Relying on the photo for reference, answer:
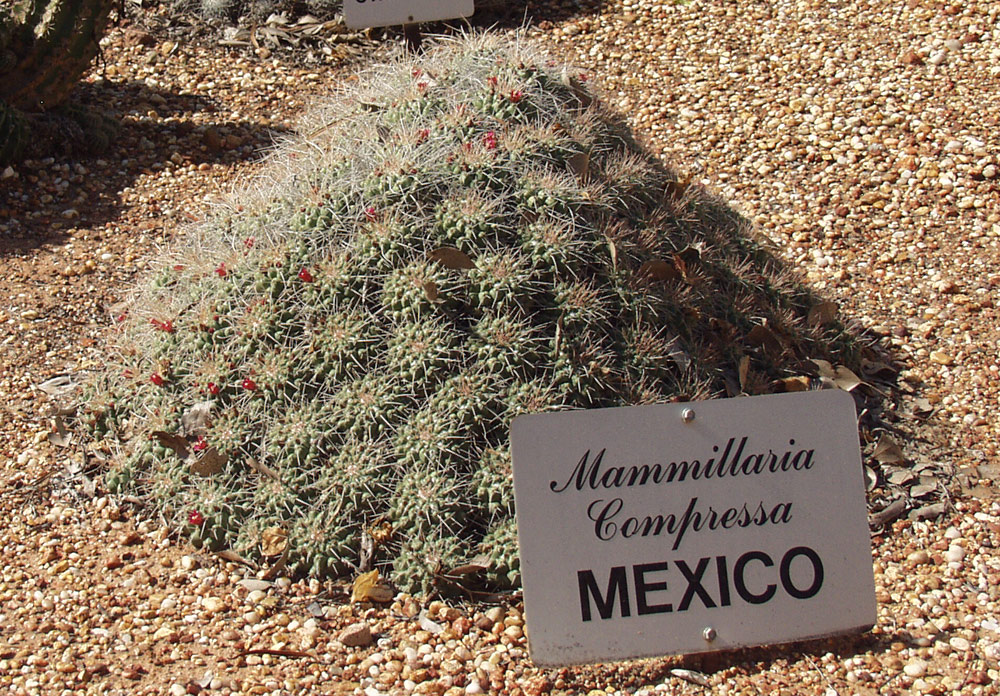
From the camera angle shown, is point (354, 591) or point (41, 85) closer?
point (354, 591)

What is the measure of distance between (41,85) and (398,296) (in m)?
3.27

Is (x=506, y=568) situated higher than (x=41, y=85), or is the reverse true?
(x=41, y=85)

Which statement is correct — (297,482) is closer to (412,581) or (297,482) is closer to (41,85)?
(412,581)

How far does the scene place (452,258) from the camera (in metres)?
3.18

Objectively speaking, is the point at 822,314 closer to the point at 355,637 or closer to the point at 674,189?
the point at 674,189

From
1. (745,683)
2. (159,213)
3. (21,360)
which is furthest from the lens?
(159,213)

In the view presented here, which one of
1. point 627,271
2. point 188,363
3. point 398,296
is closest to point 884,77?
point 627,271

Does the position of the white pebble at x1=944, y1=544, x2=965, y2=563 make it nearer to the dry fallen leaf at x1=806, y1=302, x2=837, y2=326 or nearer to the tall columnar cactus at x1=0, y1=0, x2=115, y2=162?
the dry fallen leaf at x1=806, y1=302, x2=837, y2=326

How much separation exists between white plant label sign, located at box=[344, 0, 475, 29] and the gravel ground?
98 cm

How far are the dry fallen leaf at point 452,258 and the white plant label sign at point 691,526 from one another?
2.68 ft

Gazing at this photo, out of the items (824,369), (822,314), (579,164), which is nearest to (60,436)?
(579,164)

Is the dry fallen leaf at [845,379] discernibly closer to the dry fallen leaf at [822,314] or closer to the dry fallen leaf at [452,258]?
the dry fallen leaf at [822,314]

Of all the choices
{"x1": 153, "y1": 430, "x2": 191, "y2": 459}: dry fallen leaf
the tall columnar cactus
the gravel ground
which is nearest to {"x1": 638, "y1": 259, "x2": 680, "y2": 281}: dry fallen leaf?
the gravel ground

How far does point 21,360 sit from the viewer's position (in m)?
4.07
